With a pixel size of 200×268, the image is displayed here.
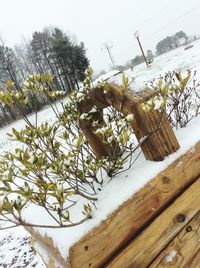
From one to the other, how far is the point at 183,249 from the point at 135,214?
1.21 ft

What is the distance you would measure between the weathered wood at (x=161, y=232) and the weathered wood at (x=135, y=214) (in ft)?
0.11

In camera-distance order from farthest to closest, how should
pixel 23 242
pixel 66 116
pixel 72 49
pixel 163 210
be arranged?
pixel 72 49 < pixel 23 242 < pixel 66 116 < pixel 163 210

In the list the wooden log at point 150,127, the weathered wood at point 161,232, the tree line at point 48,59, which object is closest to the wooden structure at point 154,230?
the weathered wood at point 161,232

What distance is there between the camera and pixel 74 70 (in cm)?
3528

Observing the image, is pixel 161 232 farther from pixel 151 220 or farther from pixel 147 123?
pixel 147 123

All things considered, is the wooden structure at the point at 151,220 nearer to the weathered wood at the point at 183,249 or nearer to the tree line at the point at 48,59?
the weathered wood at the point at 183,249

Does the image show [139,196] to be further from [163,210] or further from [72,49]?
[72,49]

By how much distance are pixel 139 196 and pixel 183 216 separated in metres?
0.29

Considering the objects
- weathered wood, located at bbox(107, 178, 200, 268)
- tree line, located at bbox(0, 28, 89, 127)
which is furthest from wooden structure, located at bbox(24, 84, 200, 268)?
tree line, located at bbox(0, 28, 89, 127)

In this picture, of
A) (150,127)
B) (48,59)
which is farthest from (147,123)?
(48,59)

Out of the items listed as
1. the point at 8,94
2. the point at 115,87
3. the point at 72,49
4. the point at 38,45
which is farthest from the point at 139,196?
the point at 38,45

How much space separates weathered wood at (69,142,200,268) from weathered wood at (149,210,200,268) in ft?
0.61

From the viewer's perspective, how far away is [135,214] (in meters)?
1.33

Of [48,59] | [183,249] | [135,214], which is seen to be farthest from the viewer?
[48,59]
